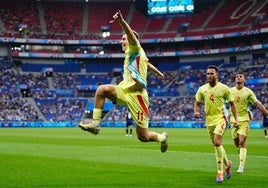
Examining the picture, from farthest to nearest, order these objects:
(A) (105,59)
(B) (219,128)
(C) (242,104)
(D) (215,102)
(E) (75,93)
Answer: (A) (105,59) < (E) (75,93) < (C) (242,104) < (D) (215,102) < (B) (219,128)

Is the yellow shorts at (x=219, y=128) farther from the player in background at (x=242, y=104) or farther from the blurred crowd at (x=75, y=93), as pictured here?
the blurred crowd at (x=75, y=93)

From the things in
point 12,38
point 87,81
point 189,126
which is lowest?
point 189,126

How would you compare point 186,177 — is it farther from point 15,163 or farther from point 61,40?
point 61,40

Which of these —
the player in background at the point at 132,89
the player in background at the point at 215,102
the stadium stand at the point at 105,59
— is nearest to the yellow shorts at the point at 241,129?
the player in background at the point at 215,102

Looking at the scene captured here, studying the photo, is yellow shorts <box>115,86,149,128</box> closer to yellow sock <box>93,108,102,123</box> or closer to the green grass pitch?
yellow sock <box>93,108,102,123</box>

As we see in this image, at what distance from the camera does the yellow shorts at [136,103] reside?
11.7 metres

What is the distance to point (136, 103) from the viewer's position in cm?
1182

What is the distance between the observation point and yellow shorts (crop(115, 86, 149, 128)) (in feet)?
38.2

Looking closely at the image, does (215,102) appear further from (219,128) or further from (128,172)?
(128,172)

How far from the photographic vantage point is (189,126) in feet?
214

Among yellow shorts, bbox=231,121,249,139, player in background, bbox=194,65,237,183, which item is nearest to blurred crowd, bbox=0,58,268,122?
yellow shorts, bbox=231,121,249,139

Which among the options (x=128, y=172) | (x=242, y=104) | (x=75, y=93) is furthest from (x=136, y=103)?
(x=75, y=93)

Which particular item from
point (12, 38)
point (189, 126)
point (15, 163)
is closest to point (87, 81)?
point (12, 38)

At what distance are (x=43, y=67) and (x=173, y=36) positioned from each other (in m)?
24.1
